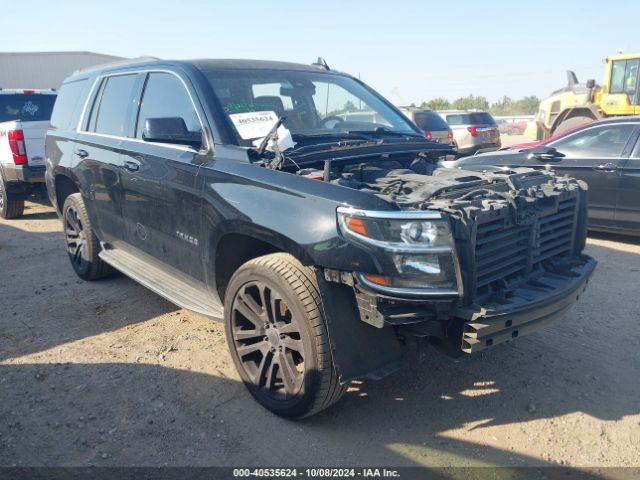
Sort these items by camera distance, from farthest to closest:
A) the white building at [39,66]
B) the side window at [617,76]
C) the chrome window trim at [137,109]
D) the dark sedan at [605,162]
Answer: the white building at [39,66]
the side window at [617,76]
the dark sedan at [605,162]
the chrome window trim at [137,109]

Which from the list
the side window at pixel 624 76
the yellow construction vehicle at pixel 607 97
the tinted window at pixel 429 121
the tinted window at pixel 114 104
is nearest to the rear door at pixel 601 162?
the tinted window at pixel 114 104

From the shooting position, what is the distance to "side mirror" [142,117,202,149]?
3.37 m

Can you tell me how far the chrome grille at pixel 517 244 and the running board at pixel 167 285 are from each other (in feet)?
5.55

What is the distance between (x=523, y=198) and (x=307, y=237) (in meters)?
1.22

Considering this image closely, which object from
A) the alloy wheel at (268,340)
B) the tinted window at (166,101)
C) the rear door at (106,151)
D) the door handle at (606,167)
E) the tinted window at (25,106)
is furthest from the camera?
the tinted window at (25,106)

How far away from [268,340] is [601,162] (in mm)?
5490

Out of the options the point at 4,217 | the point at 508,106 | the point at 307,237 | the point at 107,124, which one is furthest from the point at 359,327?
the point at 508,106

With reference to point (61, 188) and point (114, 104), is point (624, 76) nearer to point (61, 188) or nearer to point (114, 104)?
point (114, 104)

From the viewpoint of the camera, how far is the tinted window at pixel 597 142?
22.2 feet

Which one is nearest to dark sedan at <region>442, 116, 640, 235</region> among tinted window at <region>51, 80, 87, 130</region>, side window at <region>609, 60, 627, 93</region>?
tinted window at <region>51, 80, 87, 130</region>

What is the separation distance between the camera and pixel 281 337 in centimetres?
306

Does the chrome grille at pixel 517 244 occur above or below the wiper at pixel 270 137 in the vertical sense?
below

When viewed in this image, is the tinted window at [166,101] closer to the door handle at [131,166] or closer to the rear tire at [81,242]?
the door handle at [131,166]

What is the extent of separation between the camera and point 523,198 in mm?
2967
